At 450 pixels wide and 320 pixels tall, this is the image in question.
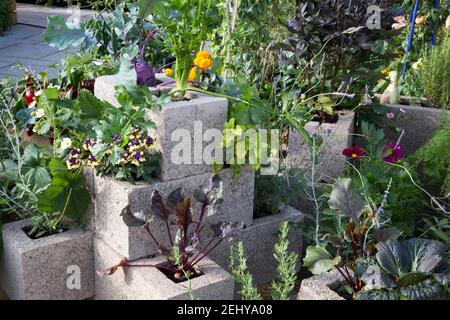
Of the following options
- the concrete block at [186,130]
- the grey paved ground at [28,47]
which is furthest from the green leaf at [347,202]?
the grey paved ground at [28,47]

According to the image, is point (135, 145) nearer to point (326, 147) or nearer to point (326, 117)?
point (326, 147)

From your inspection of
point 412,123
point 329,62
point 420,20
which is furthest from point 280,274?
point 420,20

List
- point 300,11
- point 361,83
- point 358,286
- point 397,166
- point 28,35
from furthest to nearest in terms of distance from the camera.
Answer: point 28,35
point 361,83
point 300,11
point 397,166
point 358,286

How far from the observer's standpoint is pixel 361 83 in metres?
3.45

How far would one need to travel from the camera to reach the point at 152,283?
2.06 meters

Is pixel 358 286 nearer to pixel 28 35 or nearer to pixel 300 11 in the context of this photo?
pixel 300 11

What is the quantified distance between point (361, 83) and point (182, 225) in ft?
5.66

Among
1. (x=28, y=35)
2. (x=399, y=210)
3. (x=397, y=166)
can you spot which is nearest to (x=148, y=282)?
(x=399, y=210)

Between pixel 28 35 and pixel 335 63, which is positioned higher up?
pixel 335 63

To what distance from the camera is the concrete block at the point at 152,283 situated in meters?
2.03

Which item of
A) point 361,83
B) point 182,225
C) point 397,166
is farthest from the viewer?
point 361,83

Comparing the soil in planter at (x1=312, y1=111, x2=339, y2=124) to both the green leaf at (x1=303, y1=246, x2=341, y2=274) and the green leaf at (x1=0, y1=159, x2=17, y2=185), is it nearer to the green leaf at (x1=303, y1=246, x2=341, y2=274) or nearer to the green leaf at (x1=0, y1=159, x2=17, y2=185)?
the green leaf at (x1=303, y1=246, x2=341, y2=274)

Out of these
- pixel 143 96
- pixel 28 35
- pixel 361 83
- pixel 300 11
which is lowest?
pixel 28 35

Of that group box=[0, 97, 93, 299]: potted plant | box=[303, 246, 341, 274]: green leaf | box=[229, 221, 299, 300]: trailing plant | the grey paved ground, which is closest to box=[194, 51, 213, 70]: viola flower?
box=[0, 97, 93, 299]: potted plant
